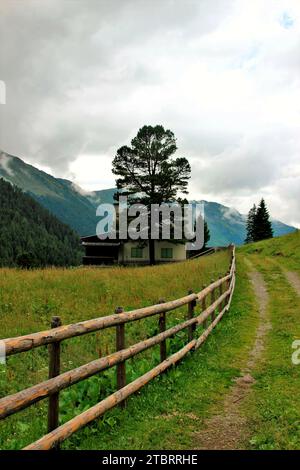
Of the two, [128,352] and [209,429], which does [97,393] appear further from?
[209,429]

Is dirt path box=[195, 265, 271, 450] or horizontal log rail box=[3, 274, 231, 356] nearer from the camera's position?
horizontal log rail box=[3, 274, 231, 356]

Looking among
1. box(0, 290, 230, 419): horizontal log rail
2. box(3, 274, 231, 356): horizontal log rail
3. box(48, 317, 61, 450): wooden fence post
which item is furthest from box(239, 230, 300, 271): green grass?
box(48, 317, 61, 450): wooden fence post

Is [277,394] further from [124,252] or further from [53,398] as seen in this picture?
[124,252]

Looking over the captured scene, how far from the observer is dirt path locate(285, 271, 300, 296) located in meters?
22.4

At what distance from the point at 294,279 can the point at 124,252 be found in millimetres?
34778

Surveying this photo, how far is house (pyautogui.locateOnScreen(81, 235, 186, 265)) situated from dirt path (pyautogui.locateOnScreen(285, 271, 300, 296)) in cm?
2830

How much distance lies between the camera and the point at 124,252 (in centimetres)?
5766

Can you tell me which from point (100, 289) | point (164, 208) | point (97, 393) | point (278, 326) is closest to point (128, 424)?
A: point (97, 393)

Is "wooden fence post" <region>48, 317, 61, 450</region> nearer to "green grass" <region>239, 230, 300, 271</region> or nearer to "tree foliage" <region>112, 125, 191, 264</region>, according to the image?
"green grass" <region>239, 230, 300, 271</region>

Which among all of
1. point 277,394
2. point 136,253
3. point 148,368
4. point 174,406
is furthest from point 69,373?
point 136,253

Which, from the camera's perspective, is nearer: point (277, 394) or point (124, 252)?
point (277, 394)

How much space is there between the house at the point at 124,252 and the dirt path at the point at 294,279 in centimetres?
2830

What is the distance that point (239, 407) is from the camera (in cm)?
711
